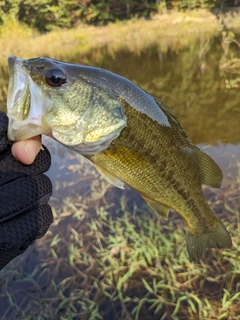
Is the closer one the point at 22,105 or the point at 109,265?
the point at 22,105

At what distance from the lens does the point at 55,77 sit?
149 cm

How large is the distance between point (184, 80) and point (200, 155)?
30.7 ft

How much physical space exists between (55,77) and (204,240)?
147 centimetres

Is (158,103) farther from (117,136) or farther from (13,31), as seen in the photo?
(13,31)

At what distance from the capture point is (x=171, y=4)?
29.2 meters

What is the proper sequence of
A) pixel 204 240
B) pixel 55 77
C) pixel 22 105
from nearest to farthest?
pixel 22 105 < pixel 55 77 < pixel 204 240

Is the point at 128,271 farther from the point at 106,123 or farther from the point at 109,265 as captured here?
the point at 106,123

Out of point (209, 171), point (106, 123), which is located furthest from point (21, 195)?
point (209, 171)

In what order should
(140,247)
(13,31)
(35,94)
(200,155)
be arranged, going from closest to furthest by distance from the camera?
(35,94), (200,155), (140,247), (13,31)

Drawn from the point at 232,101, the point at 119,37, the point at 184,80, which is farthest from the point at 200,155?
the point at 119,37

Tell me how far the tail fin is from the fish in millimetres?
497

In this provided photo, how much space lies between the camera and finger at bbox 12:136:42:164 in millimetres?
1436

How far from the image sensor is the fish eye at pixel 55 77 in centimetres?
147

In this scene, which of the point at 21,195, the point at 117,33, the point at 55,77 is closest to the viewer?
the point at 55,77
